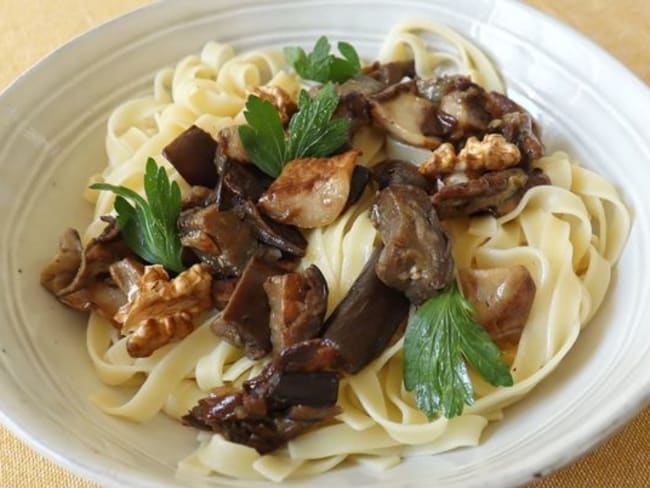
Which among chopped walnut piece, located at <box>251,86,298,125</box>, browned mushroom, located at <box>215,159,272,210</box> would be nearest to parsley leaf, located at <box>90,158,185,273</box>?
browned mushroom, located at <box>215,159,272,210</box>

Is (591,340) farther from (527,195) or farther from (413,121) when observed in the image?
(413,121)

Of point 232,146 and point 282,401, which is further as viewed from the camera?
point 232,146

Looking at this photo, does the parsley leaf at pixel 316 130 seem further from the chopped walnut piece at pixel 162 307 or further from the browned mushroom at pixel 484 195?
the chopped walnut piece at pixel 162 307

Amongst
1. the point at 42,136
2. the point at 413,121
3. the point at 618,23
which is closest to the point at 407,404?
the point at 413,121

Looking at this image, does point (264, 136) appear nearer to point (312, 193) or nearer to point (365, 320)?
point (312, 193)

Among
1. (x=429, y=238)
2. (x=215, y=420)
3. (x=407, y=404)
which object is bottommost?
(x=407, y=404)

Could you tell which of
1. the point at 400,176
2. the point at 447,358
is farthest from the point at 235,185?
the point at 447,358
